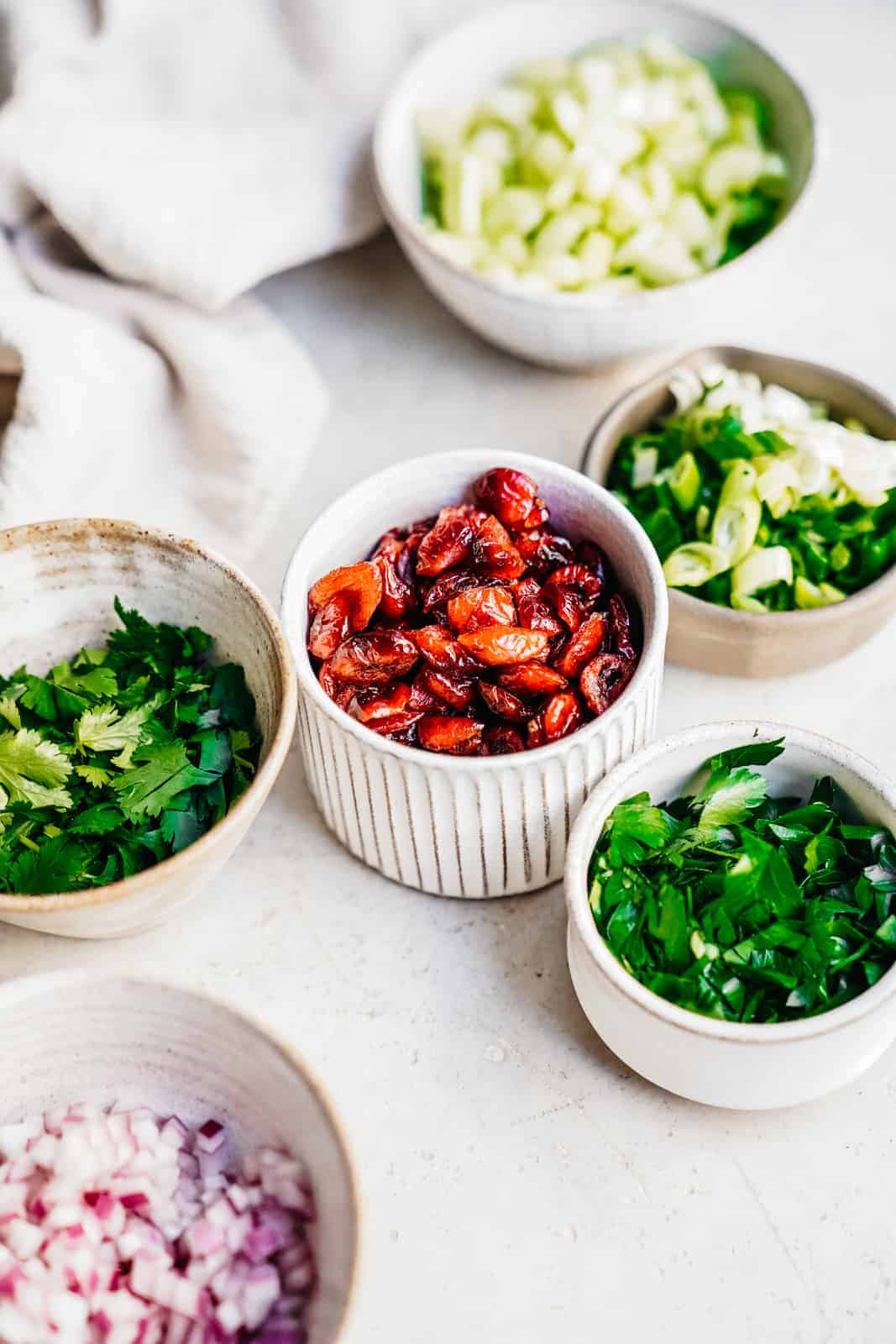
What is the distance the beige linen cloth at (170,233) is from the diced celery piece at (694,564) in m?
0.47

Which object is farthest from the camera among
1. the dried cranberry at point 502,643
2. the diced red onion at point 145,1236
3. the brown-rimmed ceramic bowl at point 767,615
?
the brown-rimmed ceramic bowl at point 767,615

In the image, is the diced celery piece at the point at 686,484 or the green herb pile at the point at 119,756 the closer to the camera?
the green herb pile at the point at 119,756

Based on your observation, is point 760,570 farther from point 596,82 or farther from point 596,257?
point 596,82

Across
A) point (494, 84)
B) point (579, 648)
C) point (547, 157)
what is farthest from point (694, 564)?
point (494, 84)

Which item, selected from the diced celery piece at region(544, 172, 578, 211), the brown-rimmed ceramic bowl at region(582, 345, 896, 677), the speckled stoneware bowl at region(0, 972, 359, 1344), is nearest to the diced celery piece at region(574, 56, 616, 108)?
the diced celery piece at region(544, 172, 578, 211)

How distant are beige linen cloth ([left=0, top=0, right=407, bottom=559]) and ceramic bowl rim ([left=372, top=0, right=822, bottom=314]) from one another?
0.21ft

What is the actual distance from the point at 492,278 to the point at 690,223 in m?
0.25

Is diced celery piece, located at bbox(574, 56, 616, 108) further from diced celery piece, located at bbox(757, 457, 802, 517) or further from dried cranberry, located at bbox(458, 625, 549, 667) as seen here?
dried cranberry, located at bbox(458, 625, 549, 667)

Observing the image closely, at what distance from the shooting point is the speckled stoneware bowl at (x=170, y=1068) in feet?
3.20

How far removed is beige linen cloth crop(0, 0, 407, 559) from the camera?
4.88 feet

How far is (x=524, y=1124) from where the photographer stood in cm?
116

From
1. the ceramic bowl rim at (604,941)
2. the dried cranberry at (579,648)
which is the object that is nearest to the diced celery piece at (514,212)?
the dried cranberry at (579,648)

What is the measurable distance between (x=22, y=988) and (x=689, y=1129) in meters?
0.55

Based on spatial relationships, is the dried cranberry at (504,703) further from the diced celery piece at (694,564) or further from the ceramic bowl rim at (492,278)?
the ceramic bowl rim at (492,278)
